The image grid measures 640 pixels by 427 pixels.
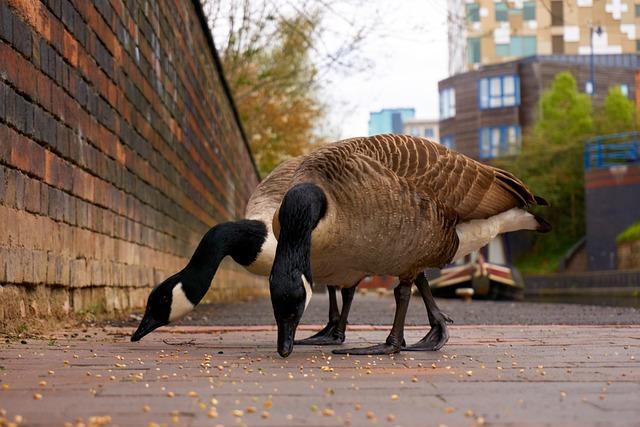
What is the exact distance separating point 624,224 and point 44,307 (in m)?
39.4

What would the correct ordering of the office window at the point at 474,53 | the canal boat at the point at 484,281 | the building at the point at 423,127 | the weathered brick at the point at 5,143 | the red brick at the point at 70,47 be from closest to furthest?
the weathered brick at the point at 5,143
the red brick at the point at 70,47
the canal boat at the point at 484,281
the office window at the point at 474,53
the building at the point at 423,127

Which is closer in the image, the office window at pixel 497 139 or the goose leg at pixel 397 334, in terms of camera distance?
the goose leg at pixel 397 334

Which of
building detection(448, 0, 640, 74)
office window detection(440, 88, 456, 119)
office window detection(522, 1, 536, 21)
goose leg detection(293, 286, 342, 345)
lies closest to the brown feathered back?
goose leg detection(293, 286, 342, 345)

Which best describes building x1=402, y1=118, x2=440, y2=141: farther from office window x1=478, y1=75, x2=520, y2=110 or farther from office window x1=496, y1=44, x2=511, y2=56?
office window x1=478, y1=75, x2=520, y2=110

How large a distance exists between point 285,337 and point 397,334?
0.88 metres

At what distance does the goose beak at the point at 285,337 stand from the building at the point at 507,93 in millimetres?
59765

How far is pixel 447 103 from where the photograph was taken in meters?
69.0

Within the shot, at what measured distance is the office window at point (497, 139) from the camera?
6431 centimetres

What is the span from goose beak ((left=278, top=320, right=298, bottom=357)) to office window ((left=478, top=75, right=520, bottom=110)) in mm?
61631

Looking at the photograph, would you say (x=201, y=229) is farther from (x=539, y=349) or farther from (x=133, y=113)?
(x=539, y=349)

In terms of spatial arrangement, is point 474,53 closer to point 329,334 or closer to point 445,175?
point 329,334

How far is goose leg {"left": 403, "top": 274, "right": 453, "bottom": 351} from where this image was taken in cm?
593

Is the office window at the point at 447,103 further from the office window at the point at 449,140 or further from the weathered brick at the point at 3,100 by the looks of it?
the weathered brick at the point at 3,100

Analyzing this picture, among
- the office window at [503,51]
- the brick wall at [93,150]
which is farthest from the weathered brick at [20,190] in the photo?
the office window at [503,51]
